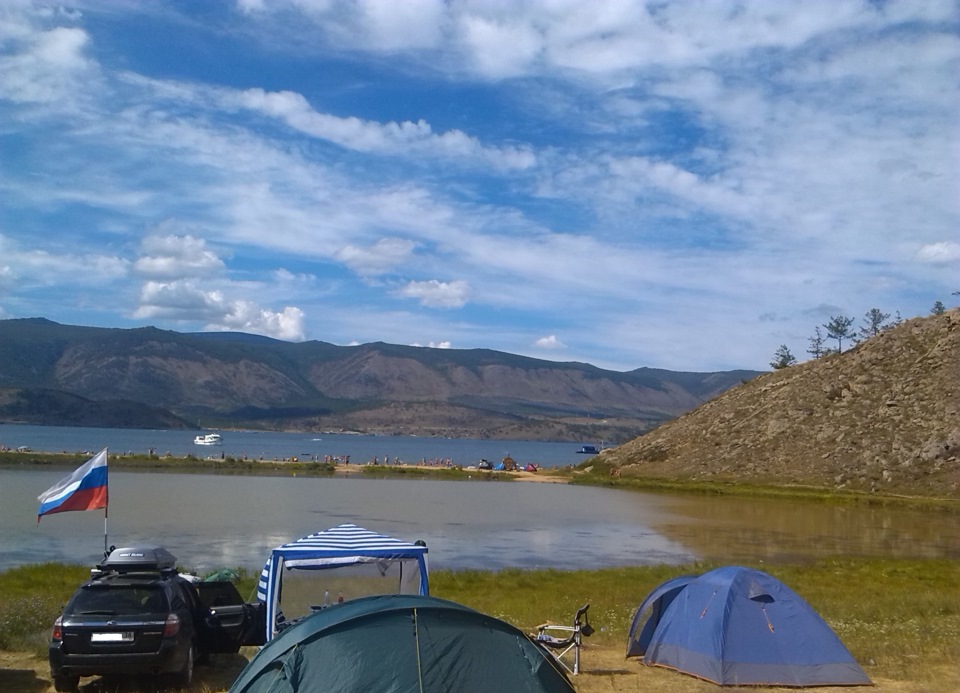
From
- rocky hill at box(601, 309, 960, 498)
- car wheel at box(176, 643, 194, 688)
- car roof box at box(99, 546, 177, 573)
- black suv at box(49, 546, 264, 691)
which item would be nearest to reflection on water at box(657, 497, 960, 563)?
rocky hill at box(601, 309, 960, 498)

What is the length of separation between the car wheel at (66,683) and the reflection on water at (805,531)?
28250 mm

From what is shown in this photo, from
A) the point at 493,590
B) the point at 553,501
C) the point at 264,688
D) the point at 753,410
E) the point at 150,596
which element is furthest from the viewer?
the point at 753,410

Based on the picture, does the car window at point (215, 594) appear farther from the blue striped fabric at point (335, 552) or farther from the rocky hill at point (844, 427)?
the rocky hill at point (844, 427)

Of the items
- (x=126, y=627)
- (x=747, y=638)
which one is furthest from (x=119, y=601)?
(x=747, y=638)

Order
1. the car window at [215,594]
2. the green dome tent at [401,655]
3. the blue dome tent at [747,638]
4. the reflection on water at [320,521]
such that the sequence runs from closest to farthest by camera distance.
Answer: the green dome tent at [401,655] < the blue dome tent at [747,638] < the car window at [215,594] < the reflection on water at [320,521]

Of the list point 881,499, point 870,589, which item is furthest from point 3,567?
point 881,499

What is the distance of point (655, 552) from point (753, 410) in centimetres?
6666

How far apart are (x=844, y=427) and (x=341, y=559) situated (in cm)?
8175

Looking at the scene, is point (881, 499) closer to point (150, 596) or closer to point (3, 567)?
point (3, 567)

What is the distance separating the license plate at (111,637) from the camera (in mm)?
12719

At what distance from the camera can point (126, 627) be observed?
12797 mm

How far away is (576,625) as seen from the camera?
15344 mm

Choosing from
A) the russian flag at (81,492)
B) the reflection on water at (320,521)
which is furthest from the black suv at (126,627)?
the reflection on water at (320,521)

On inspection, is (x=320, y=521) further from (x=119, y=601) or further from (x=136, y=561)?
(x=119, y=601)
